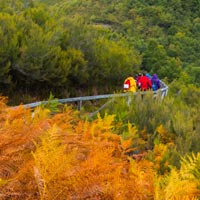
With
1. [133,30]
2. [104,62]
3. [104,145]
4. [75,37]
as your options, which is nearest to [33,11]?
[75,37]

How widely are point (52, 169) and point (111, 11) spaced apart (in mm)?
64613

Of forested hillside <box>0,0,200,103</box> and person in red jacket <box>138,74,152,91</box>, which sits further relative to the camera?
person in red jacket <box>138,74,152,91</box>

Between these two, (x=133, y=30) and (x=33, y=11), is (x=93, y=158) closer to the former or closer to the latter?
(x=33, y=11)

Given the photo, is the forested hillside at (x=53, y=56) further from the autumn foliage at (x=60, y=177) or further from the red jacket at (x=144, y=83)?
the autumn foliage at (x=60, y=177)

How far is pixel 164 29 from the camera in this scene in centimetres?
6328

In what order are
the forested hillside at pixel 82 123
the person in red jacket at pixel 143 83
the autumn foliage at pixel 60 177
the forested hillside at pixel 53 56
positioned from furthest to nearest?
the person in red jacket at pixel 143 83 < the forested hillside at pixel 53 56 < the forested hillside at pixel 82 123 < the autumn foliage at pixel 60 177

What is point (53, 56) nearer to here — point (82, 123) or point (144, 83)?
point (144, 83)

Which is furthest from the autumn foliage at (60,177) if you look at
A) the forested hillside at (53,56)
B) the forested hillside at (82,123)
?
the forested hillside at (53,56)

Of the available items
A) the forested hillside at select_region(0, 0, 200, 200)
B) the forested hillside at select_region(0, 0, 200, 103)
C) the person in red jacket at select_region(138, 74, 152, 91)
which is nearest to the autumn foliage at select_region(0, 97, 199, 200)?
the forested hillside at select_region(0, 0, 200, 200)

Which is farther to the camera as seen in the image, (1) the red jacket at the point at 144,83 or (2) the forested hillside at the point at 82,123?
(1) the red jacket at the point at 144,83

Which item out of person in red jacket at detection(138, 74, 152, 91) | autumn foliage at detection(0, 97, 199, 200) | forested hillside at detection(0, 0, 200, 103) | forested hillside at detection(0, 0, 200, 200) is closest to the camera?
autumn foliage at detection(0, 97, 199, 200)

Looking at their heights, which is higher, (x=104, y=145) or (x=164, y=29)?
(x=104, y=145)

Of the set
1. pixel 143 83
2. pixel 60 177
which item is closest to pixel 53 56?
pixel 143 83

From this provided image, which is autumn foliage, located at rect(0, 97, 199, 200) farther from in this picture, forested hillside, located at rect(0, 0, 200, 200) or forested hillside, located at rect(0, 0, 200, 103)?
forested hillside, located at rect(0, 0, 200, 103)
